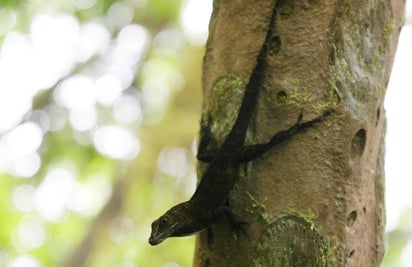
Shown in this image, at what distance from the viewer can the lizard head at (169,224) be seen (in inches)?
101

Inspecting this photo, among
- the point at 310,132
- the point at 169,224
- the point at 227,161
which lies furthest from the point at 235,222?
the point at 169,224

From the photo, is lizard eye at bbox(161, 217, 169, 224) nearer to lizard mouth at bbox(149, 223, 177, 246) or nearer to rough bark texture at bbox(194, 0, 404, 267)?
lizard mouth at bbox(149, 223, 177, 246)

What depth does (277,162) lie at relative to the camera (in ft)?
7.22

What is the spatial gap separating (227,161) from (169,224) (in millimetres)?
420

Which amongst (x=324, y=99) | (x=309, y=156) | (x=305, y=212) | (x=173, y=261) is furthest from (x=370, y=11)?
(x=173, y=261)

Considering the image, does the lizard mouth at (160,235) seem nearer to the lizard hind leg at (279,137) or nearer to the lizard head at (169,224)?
the lizard head at (169,224)

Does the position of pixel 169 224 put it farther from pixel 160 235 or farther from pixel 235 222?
pixel 235 222

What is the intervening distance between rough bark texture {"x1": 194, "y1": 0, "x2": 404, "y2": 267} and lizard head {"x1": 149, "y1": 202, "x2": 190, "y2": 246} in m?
0.17

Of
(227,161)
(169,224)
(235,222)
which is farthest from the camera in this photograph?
(169,224)

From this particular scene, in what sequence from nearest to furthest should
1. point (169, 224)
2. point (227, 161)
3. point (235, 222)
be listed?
point (235, 222), point (227, 161), point (169, 224)

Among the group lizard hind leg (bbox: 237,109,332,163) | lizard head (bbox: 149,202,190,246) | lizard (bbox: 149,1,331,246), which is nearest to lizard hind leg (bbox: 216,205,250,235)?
lizard (bbox: 149,1,331,246)

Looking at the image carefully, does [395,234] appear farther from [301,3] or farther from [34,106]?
[301,3]

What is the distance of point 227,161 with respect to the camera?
237 cm

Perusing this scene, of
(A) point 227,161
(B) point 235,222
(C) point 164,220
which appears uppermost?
(A) point 227,161
